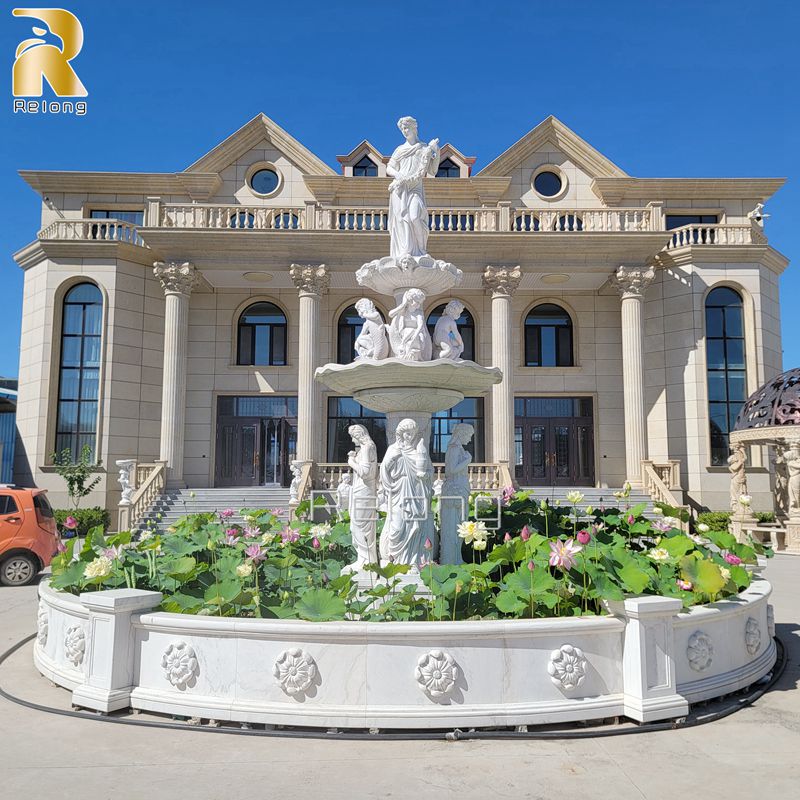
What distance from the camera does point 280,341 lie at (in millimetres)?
25578

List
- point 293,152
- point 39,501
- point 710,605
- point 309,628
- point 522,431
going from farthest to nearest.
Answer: point 293,152
point 522,431
point 39,501
point 710,605
point 309,628

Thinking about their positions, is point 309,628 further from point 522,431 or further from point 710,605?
point 522,431

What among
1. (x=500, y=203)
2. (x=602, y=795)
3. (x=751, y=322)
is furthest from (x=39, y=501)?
(x=751, y=322)

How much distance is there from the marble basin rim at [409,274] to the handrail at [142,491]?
12955mm

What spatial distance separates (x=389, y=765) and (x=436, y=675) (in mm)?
Answer: 743

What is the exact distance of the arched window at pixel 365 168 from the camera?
27.6m

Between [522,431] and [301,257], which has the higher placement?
[301,257]

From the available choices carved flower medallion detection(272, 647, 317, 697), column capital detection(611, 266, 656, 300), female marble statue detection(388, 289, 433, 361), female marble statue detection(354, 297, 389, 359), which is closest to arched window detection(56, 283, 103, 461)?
female marble statue detection(354, 297, 389, 359)

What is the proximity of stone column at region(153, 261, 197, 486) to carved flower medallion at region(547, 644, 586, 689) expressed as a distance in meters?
18.0

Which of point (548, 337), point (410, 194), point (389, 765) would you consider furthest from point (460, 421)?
point (389, 765)

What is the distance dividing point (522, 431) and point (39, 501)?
16.8m

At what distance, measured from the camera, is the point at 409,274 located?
874 cm

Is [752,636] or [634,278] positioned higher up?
[634,278]

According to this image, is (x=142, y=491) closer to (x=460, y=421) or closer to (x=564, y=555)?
(x=460, y=421)
